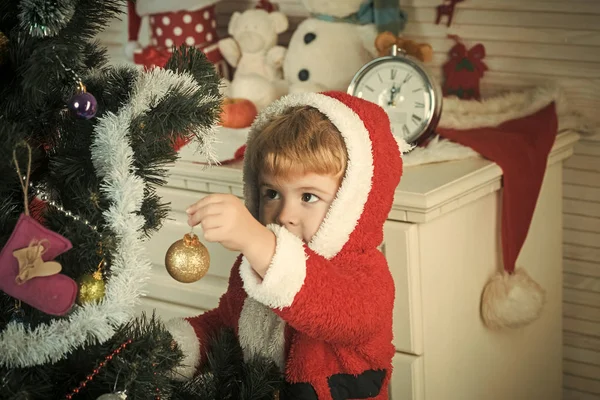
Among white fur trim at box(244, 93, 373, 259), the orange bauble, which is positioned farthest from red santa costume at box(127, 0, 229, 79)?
white fur trim at box(244, 93, 373, 259)

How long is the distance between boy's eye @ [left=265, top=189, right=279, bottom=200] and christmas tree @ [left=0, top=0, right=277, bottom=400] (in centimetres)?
22

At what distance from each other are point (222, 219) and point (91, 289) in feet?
0.46

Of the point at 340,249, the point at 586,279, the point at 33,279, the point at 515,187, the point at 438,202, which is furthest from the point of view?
the point at 586,279

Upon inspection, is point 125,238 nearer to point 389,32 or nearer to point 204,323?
point 204,323

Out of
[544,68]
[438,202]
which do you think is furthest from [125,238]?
[544,68]

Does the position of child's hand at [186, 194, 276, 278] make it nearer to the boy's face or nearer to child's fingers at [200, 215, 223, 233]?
child's fingers at [200, 215, 223, 233]

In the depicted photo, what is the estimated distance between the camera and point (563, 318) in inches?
69.9

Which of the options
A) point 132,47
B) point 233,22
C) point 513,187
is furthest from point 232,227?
point 132,47

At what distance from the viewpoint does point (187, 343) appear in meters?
1.02

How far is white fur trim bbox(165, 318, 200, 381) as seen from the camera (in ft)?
3.30

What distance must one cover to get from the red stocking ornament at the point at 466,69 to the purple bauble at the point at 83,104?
1.12 meters

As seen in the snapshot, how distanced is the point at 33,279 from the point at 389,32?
1075 millimetres

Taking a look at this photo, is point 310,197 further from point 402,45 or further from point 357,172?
point 402,45

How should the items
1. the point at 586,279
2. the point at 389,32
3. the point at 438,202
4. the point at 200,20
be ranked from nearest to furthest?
the point at 438,202, the point at 389,32, the point at 586,279, the point at 200,20
